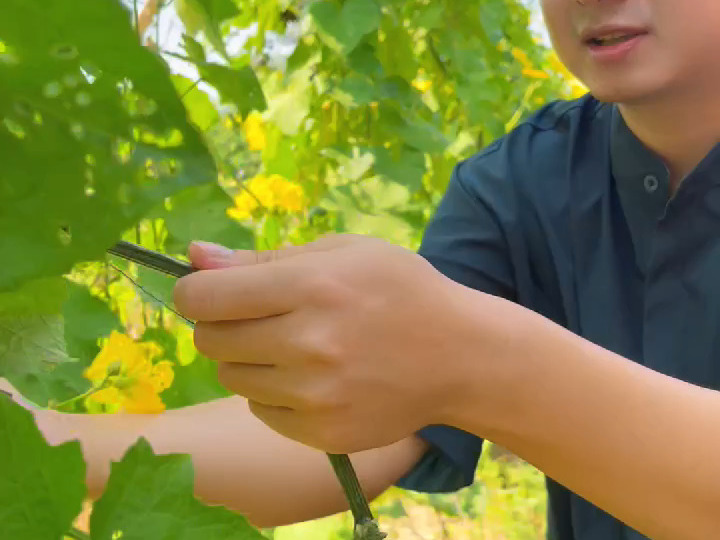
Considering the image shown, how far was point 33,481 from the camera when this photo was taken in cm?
20

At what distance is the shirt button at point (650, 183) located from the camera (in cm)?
68

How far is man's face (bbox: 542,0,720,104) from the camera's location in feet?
1.75

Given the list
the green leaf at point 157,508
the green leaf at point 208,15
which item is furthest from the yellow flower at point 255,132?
the green leaf at point 157,508

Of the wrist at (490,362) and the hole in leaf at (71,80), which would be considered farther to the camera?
the wrist at (490,362)

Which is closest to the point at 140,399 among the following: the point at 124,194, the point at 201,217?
the point at 201,217

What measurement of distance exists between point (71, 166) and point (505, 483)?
5.08 feet

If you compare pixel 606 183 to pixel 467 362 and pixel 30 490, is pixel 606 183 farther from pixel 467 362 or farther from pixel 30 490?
pixel 30 490

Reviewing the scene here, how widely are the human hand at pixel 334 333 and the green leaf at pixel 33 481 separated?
11cm

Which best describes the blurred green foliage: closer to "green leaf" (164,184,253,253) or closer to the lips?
"green leaf" (164,184,253,253)

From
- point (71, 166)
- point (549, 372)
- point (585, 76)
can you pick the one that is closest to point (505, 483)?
point (585, 76)

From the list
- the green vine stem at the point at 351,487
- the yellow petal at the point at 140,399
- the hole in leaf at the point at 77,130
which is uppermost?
the hole in leaf at the point at 77,130

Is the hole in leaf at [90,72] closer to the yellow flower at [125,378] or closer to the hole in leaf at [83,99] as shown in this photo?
the hole in leaf at [83,99]

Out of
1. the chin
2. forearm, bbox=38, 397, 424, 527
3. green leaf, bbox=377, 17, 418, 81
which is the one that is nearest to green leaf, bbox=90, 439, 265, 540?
forearm, bbox=38, 397, 424, 527

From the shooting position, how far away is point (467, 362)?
1.15ft
